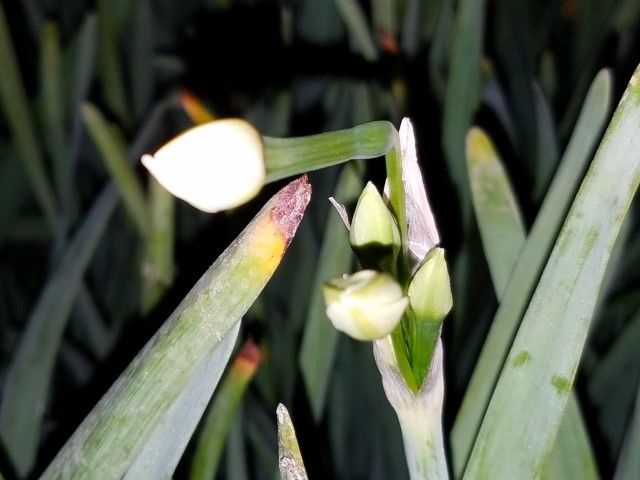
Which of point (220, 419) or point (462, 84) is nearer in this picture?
point (220, 419)

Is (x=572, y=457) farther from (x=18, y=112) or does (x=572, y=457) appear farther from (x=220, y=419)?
(x=18, y=112)

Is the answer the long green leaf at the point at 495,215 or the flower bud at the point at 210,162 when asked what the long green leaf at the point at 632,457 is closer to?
the long green leaf at the point at 495,215

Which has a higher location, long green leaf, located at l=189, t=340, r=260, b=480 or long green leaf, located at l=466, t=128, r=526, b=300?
long green leaf, located at l=466, t=128, r=526, b=300

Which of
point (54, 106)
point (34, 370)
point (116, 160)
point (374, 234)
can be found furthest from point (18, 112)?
point (374, 234)

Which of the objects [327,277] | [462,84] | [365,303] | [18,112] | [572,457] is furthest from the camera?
[18,112]

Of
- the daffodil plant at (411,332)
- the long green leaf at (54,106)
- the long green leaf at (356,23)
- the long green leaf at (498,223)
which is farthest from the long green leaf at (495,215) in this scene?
the long green leaf at (54,106)

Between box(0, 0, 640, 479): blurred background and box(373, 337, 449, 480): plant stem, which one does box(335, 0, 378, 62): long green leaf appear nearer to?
box(0, 0, 640, 479): blurred background

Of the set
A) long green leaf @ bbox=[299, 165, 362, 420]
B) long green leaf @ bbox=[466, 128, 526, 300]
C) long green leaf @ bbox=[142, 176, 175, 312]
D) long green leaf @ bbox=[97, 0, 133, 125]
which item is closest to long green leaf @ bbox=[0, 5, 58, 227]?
long green leaf @ bbox=[97, 0, 133, 125]
